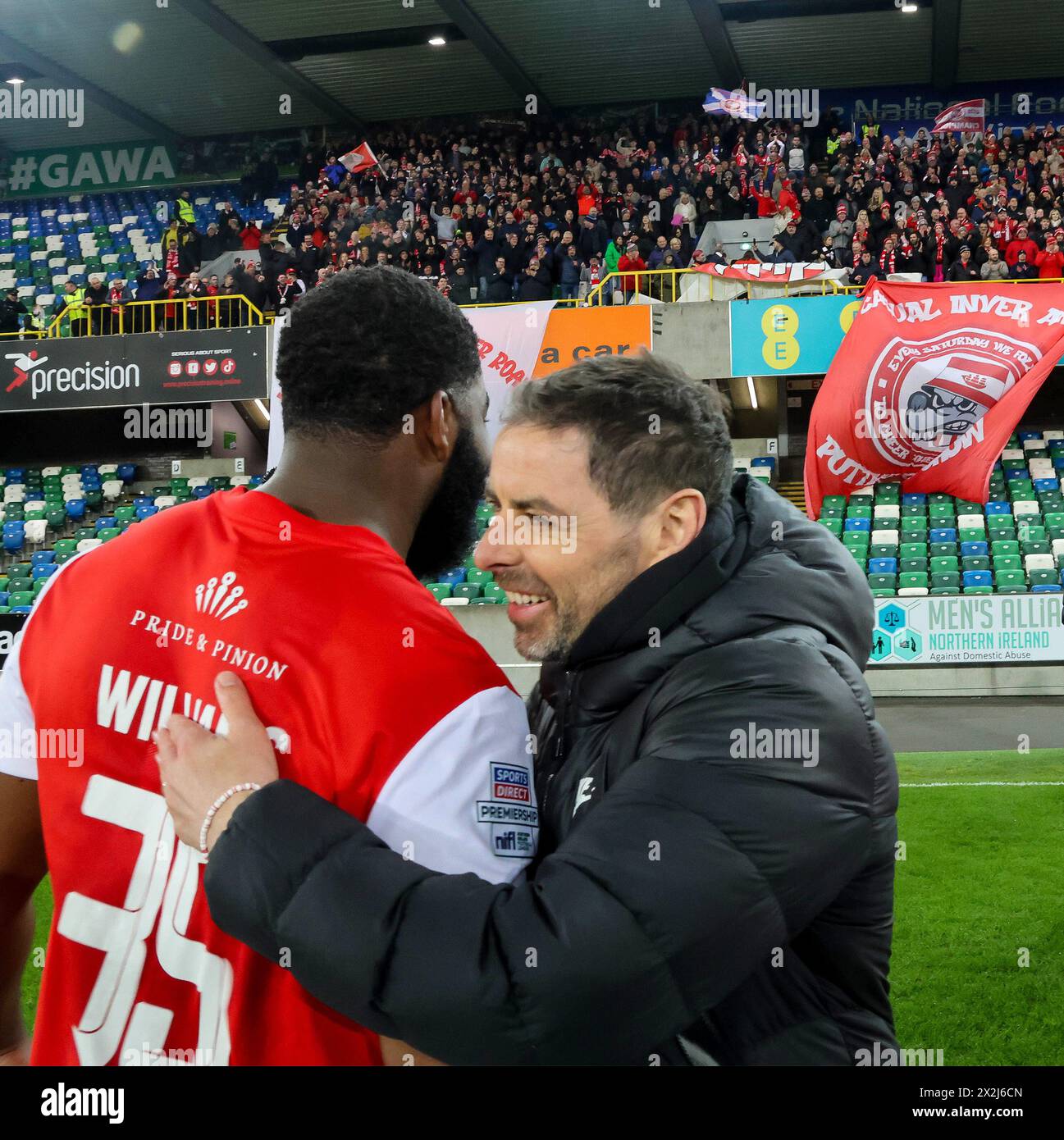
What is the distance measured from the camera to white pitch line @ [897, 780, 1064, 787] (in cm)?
923

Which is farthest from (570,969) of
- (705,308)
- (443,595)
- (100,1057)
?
(705,308)

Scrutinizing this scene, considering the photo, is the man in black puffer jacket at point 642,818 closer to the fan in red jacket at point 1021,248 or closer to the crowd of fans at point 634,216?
the crowd of fans at point 634,216

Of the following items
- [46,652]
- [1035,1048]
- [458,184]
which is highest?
[458,184]

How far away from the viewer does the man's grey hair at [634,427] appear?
1.57m

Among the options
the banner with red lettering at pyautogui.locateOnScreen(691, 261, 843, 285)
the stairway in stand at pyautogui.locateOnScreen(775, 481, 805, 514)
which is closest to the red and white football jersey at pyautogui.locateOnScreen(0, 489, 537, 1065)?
the banner with red lettering at pyautogui.locateOnScreen(691, 261, 843, 285)

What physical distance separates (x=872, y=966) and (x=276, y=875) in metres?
0.77

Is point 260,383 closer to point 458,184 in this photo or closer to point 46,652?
point 458,184

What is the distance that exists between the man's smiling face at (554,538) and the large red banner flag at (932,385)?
13.9 m

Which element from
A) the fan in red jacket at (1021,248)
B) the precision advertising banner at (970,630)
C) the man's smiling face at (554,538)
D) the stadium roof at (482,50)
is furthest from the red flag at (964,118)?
the man's smiling face at (554,538)

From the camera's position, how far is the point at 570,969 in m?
1.22

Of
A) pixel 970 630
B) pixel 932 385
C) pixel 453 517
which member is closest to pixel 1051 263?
pixel 932 385

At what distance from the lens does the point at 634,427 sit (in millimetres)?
1569

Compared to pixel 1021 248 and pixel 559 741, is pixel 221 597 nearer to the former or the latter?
pixel 559 741

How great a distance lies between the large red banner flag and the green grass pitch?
6.11 m
